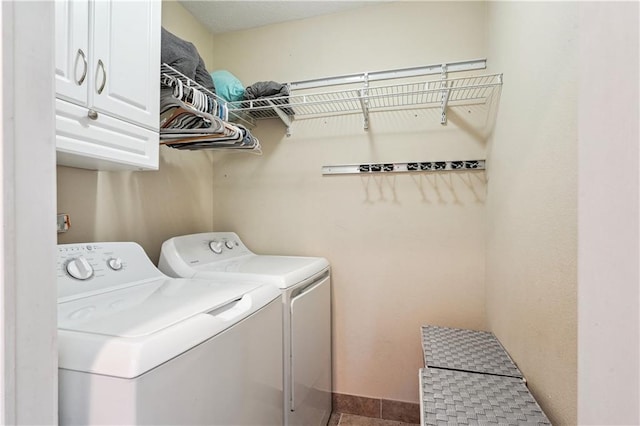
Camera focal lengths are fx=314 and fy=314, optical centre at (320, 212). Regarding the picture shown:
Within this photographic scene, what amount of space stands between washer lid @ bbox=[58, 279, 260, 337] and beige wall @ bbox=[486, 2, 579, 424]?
3.10 ft

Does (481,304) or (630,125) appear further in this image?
(481,304)

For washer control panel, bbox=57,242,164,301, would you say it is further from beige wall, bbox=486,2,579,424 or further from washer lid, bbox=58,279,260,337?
beige wall, bbox=486,2,579,424

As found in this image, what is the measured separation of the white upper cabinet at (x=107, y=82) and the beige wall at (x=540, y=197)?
1344mm

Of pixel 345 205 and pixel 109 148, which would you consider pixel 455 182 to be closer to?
pixel 345 205

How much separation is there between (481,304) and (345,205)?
982 mm

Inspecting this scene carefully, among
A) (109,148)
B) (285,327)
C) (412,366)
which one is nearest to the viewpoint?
(109,148)

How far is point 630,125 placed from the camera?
1.14ft

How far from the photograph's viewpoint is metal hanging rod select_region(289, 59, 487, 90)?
1810 mm

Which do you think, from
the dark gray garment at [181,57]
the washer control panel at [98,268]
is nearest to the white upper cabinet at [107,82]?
the dark gray garment at [181,57]

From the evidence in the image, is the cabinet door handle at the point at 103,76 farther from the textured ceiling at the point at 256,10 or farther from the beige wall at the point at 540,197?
the beige wall at the point at 540,197

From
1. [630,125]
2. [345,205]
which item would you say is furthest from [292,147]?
[630,125]

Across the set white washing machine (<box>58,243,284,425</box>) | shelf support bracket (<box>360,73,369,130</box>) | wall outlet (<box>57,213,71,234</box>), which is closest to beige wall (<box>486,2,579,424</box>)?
shelf support bracket (<box>360,73,369,130</box>)

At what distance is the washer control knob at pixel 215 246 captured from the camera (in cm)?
182

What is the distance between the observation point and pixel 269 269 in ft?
5.02
